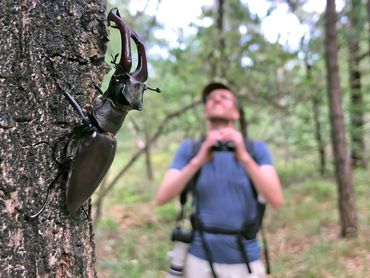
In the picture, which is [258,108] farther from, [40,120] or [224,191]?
→ [40,120]

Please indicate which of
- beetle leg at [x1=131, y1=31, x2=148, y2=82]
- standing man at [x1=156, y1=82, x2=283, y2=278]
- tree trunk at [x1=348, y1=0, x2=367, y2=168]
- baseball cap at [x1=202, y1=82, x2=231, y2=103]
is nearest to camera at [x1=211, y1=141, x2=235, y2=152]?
standing man at [x1=156, y1=82, x2=283, y2=278]

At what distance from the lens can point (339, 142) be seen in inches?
242

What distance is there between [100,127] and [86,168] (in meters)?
0.14

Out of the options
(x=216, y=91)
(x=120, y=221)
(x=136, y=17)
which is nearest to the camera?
(x=216, y=91)

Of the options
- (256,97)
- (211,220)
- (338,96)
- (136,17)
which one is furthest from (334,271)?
(136,17)

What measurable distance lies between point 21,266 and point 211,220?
126 cm

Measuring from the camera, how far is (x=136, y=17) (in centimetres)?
738

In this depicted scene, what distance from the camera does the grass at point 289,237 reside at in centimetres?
527

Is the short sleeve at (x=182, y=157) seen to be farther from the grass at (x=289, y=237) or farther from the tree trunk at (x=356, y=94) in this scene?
the tree trunk at (x=356, y=94)

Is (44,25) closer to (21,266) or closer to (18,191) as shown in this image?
(18,191)

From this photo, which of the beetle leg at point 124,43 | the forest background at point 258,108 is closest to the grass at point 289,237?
the forest background at point 258,108

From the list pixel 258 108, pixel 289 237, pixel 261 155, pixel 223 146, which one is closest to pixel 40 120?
pixel 223 146

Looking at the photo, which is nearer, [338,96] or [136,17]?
[338,96]

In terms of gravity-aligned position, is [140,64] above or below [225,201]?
above
